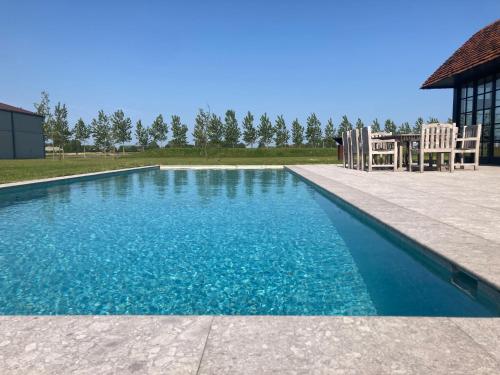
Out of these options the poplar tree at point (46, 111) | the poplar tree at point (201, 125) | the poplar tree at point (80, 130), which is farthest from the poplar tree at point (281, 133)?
the poplar tree at point (46, 111)

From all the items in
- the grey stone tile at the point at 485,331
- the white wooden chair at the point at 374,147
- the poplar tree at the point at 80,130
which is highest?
the poplar tree at the point at 80,130

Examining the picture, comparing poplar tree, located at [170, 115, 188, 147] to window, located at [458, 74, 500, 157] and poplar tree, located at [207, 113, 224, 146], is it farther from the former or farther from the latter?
window, located at [458, 74, 500, 157]

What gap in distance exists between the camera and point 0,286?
339 centimetres

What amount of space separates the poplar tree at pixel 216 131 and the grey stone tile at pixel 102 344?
48.8m

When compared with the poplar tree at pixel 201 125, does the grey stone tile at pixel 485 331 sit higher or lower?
lower

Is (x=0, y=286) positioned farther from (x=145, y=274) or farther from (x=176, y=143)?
(x=176, y=143)

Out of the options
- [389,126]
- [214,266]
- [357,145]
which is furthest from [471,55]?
[389,126]

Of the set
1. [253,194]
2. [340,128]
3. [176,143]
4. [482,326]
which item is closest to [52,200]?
[253,194]

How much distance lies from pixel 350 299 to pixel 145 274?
2.14 metres

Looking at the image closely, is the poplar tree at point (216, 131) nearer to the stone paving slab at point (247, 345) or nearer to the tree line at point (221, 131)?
the tree line at point (221, 131)

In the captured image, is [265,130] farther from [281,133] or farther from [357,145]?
[357,145]

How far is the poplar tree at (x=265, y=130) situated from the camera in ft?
180

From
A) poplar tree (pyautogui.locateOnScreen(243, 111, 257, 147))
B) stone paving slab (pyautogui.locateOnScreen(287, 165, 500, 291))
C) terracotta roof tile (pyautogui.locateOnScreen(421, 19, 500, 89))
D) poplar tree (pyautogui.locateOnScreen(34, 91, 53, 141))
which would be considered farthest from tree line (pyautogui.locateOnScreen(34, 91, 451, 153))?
stone paving slab (pyautogui.locateOnScreen(287, 165, 500, 291))

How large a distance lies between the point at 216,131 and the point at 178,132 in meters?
7.70
